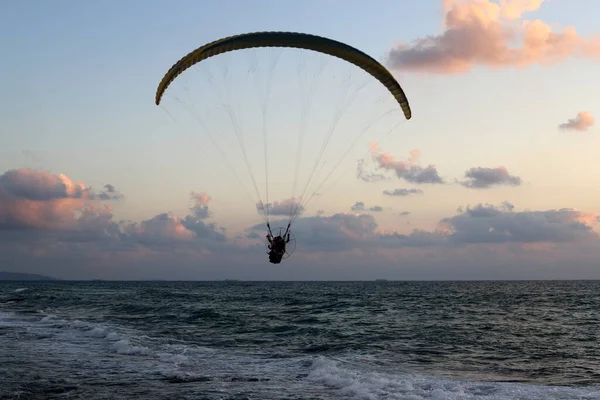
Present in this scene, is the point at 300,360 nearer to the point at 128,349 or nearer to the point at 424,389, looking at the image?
the point at 424,389

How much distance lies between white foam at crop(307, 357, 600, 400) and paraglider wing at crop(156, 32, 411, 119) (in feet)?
37.5

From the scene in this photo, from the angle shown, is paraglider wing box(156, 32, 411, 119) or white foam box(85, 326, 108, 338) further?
white foam box(85, 326, 108, 338)

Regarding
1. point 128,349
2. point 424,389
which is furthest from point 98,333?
point 424,389

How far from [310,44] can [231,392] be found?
12.4m

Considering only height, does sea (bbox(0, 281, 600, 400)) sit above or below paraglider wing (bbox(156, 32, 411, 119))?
below

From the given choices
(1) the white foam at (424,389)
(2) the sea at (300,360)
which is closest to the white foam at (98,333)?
(2) the sea at (300,360)

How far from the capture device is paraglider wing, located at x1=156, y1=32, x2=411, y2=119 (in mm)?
18922

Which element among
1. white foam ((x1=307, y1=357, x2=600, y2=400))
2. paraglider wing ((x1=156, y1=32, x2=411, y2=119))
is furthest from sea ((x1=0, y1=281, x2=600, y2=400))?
paraglider wing ((x1=156, y1=32, x2=411, y2=119))

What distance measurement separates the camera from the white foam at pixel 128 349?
836 inches

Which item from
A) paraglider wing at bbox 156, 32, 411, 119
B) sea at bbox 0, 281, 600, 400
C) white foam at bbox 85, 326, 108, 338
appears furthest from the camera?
white foam at bbox 85, 326, 108, 338

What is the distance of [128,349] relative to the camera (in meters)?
21.7

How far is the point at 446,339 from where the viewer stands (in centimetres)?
2644

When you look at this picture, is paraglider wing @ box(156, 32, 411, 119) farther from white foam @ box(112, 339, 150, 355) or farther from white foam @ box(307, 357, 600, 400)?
white foam @ box(307, 357, 600, 400)

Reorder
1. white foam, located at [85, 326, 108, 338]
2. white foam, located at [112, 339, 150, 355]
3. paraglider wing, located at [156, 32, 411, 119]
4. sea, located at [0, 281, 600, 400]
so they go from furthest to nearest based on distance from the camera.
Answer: white foam, located at [85, 326, 108, 338]
white foam, located at [112, 339, 150, 355]
paraglider wing, located at [156, 32, 411, 119]
sea, located at [0, 281, 600, 400]
